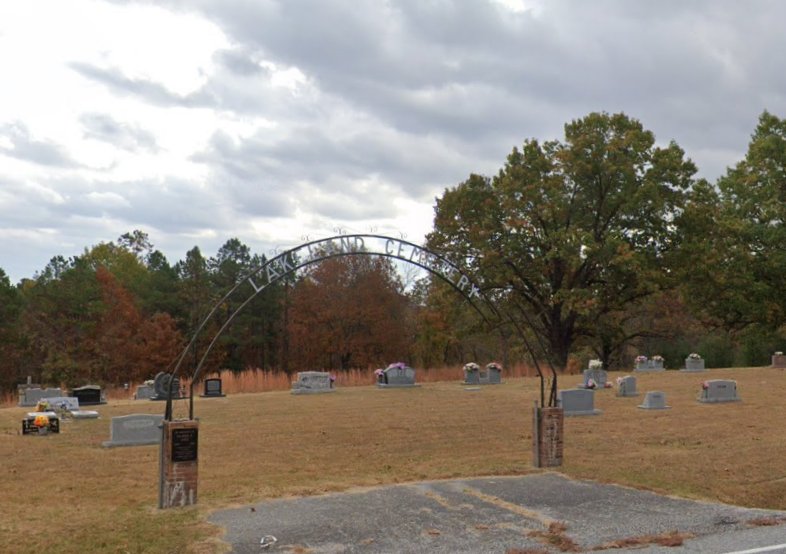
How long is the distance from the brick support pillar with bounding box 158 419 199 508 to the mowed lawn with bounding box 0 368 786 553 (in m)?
0.21

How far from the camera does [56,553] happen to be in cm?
722

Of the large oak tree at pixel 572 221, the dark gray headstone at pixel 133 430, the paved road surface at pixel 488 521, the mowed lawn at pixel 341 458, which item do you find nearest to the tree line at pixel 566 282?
the large oak tree at pixel 572 221

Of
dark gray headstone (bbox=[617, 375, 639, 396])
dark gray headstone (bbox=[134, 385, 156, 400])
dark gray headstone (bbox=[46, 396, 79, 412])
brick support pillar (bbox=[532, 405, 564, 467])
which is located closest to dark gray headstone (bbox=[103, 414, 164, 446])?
dark gray headstone (bbox=[46, 396, 79, 412])

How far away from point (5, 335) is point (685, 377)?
1724 inches

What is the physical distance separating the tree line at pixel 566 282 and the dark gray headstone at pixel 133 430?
21132 millimetres

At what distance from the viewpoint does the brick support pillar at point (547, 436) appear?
11562 mm

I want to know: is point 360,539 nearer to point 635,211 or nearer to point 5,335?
point 635,211

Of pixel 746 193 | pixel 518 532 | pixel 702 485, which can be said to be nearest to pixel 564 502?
pixel 518 532

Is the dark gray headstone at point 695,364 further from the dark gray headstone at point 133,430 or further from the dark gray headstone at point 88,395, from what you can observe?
the dark gray headstone at point 133,430

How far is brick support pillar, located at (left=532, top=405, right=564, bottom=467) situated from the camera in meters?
11.6

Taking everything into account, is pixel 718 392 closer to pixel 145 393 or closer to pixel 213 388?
pixel 213 388

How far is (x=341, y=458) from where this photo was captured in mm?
13484

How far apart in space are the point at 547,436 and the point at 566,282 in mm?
29244

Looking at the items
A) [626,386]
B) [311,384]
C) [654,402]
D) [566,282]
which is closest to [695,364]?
[566,282]
